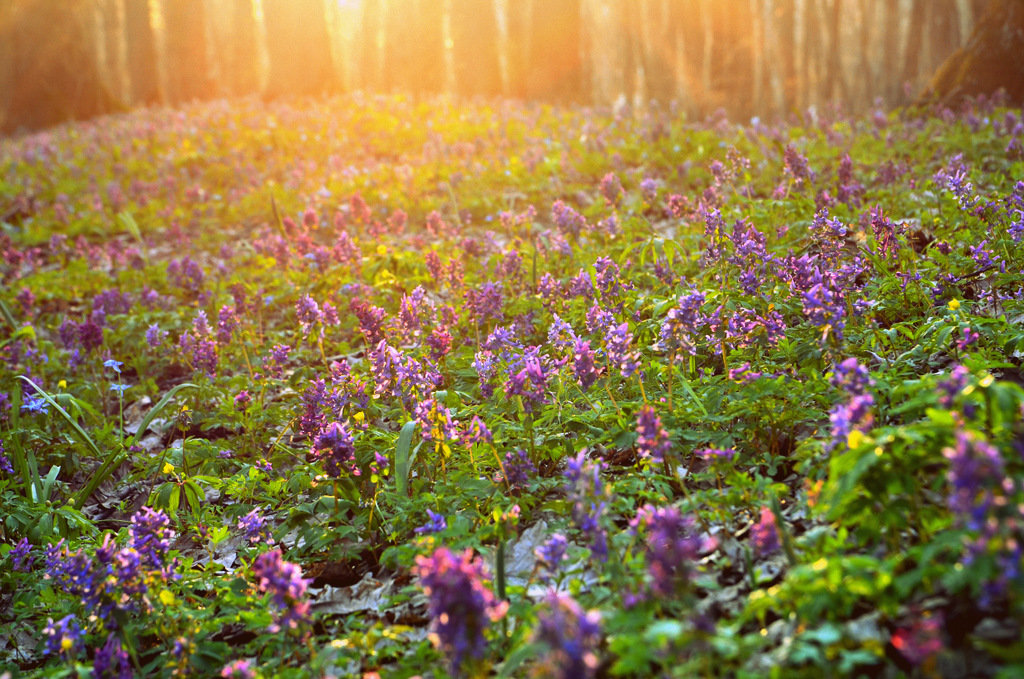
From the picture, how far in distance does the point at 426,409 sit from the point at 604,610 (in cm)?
124

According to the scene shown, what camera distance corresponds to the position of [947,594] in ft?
6.34

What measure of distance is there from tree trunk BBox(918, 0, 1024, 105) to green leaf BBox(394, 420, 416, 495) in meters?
9.00

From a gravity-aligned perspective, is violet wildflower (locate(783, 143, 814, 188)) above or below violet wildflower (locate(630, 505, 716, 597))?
above

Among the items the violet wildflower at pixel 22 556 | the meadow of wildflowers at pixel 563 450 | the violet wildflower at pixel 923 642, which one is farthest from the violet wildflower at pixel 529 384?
the violet wildflower at pixel 22 556

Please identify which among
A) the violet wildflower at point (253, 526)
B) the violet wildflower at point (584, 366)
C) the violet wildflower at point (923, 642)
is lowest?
the violet wildflower at point (253, 526)

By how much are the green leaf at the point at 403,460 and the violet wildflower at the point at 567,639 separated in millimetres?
1431

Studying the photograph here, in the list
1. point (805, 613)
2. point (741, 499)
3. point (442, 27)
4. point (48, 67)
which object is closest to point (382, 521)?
point (741, 499)

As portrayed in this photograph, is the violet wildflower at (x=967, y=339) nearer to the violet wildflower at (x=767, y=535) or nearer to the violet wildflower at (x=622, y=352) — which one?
the violet wildflower at (x=767, y=535)

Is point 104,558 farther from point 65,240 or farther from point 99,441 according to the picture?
point 65,240

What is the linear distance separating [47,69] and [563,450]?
2267 centimetres

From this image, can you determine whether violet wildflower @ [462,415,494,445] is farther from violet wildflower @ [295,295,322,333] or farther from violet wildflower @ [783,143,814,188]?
violet wildflower @ [783,143,814,188]

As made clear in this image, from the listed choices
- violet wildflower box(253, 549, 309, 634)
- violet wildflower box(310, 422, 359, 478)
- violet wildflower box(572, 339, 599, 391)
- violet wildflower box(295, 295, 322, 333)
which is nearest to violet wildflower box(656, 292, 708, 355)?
violet wildflower box(572, 339, 599, 391)

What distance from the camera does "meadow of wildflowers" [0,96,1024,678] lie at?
186 centimetres

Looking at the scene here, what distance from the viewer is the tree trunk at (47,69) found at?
19.3 meters
